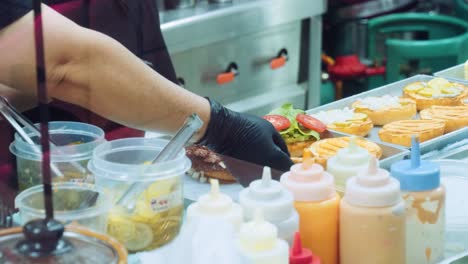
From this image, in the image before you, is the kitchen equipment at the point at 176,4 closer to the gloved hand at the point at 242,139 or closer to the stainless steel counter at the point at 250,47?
the stainless steel counter at the point at 250,47

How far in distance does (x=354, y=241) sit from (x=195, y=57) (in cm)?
192

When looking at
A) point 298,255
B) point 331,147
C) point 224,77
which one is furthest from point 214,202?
point 224,77

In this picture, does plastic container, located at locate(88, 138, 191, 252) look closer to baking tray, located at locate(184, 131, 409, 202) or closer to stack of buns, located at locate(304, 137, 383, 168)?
baking tray, located at locate(184, 131, 409, 202)

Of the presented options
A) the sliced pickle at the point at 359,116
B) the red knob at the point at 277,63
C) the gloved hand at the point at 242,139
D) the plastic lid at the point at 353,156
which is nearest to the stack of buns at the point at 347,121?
the sliced pickle at the point at 359,116

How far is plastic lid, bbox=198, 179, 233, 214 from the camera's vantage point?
1.14 m

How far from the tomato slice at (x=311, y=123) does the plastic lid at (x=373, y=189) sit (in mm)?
780

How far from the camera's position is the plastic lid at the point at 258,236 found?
3.56 feet

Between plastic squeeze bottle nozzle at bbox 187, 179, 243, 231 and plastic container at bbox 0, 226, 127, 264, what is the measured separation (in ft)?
0.40

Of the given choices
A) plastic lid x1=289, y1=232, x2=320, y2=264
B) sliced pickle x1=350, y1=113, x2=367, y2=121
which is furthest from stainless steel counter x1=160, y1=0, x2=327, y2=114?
plastic lid x1=289, y1=232, x2=320, y2=264

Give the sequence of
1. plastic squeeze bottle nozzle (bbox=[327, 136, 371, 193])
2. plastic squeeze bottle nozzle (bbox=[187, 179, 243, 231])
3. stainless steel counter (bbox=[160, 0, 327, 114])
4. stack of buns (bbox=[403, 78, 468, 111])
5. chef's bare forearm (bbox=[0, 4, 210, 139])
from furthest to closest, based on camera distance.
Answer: stainless steel counter (bbox=[160, 0, 327, 114]), stack of buns (bbox=[403, 78, 468, 111]), chef's bare forearm (bbox=[0, 4, 210, 139]), plastic squeeze bottle nozzle (bbox=[327, 136, 371, 193]), plastic squeeze bottle nozzle (bbox=[187, 179, 243, 231])

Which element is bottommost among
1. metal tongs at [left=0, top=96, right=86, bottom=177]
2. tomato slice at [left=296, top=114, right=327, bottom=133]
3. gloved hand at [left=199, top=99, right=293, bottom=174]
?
tomato slice at [left=296, top=114, right=327, bottom=133]

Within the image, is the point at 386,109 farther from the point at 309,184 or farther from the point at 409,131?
the point at 309,184

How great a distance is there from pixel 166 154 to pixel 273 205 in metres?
0.22

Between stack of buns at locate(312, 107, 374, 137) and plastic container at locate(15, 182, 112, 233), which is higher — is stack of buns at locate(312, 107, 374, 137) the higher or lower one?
the lower one
